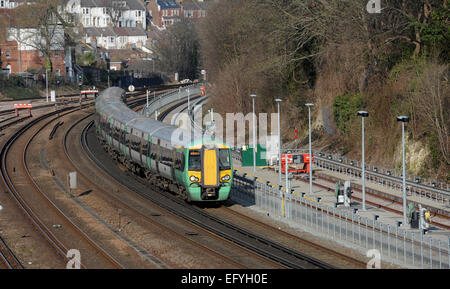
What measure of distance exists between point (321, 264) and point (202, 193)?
889 cm

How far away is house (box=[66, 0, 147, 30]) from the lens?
185125mm

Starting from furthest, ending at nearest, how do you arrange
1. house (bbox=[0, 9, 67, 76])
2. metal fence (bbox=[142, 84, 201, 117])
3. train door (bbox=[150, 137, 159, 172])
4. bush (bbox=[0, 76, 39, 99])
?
house (bbox=[0, 9, 67, 76])
bush (bbox=[0, 76, 39, 99])
metal fence (bbox=[142, 84, 201, 117])
train door (bbox=[150, 137, 159, 172])

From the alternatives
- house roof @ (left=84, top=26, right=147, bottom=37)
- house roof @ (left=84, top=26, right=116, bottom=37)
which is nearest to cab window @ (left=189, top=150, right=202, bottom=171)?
house roof @ (left=84, top=26, right=147, bottom=37)

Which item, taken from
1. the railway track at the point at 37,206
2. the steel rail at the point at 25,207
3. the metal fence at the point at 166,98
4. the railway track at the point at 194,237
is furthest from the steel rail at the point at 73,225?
the metal fence at the point at 166,98

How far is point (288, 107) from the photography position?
6184 cm

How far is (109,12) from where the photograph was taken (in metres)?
188

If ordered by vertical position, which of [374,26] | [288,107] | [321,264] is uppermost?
[374,26]

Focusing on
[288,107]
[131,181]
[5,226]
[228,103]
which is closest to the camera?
[5,226]

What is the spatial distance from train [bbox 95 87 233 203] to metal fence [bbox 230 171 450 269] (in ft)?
7.03

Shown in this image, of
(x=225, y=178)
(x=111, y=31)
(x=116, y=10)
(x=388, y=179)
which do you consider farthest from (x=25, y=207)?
(x=116, y=10)

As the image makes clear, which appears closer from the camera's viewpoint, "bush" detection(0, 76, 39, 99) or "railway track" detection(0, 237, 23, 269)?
"railway track" detection(0, 237, 23, 269)

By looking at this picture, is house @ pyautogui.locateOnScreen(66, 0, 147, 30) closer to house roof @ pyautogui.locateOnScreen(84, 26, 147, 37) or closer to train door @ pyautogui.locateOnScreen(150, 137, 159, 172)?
house roof @ pyautogui.locateOnScreen(84, 26, 147, 37)
